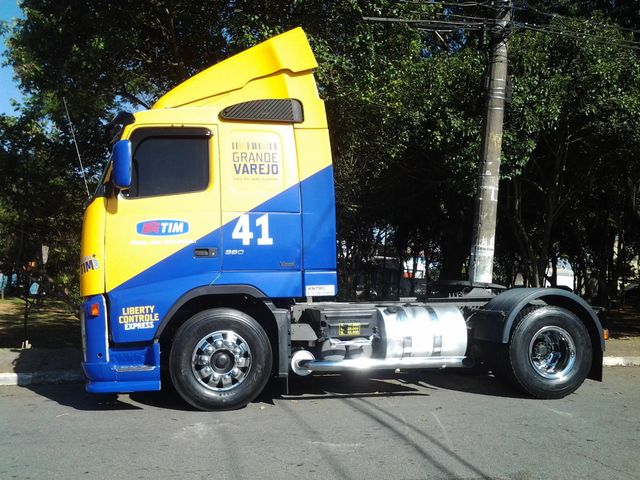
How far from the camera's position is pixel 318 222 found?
6.77 meters

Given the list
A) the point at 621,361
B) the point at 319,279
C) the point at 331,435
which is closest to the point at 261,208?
the point at 319,279

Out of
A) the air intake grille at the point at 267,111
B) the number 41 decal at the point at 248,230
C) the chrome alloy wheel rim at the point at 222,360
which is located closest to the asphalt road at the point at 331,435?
the chrome alloy wheel rim at the point at 222,360

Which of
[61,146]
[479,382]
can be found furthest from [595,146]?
[61,146]

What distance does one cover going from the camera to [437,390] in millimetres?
7793

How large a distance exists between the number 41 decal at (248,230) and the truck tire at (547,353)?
10.5 ft

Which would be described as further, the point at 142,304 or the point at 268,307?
the point at 268,307

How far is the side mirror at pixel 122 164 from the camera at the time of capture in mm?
6098

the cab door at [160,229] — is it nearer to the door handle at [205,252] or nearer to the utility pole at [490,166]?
the door handle at [205,252]

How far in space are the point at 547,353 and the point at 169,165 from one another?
5.11m

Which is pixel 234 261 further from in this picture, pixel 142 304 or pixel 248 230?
pixel 142 304

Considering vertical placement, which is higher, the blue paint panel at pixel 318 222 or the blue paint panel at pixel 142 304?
the blue paint panel at pixel 318 222

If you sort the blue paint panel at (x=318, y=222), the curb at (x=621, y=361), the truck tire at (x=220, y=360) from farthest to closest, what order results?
the curb at (x=621, y=361)
the blue paint panel at (x=318, y=222)
the truck tire at (x=220, y=360)

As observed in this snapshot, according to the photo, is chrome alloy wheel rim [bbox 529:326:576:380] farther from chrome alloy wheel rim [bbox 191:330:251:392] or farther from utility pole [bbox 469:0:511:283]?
chrome alloy wheel rim [bbox 191:330:251:392]

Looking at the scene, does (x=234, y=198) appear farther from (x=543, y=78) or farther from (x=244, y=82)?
(x=543, y=78)
